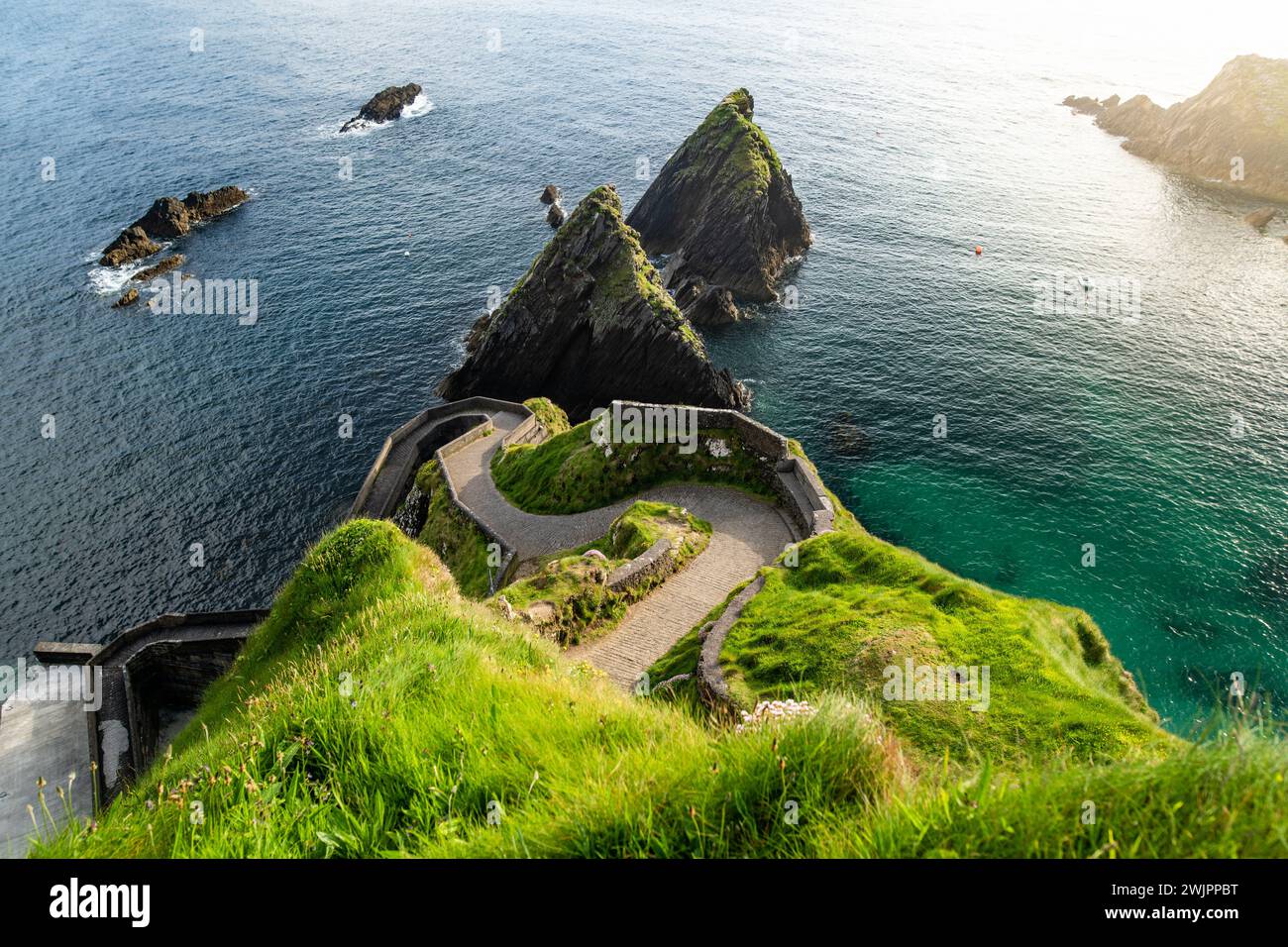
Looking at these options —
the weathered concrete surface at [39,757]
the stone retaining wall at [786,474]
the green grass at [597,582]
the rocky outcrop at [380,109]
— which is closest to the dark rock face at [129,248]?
the rocky outcrop at [380,109]

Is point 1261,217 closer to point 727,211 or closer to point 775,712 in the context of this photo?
point 727,211

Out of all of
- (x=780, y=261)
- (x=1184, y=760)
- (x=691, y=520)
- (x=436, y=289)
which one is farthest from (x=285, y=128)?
(x=1184, y=760)

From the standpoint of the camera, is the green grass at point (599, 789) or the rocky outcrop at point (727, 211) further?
the rocky outcrop at point (727, 211)

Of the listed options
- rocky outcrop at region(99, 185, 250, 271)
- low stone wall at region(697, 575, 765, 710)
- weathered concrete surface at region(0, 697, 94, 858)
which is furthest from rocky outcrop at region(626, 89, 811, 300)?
weathered concrete surface at region(0, 697, 94, 858)

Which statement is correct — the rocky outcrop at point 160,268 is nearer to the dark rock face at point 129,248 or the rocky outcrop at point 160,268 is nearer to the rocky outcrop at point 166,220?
the dark rock face at point 129,248

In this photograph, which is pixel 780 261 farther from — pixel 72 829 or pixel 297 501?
pixel 72 829

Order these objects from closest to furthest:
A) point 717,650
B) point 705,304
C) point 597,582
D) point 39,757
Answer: point 717,650
point 597,582
point 39,757
point 705,304

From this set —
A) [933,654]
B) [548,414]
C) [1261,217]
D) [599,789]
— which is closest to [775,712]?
[599,789]
